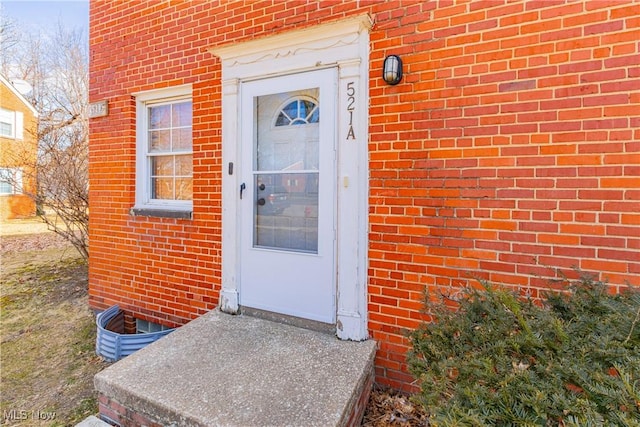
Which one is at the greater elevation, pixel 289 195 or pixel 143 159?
pixel 143 159

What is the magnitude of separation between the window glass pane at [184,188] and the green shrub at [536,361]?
3.03m

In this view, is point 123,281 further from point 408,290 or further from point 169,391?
point 408,290

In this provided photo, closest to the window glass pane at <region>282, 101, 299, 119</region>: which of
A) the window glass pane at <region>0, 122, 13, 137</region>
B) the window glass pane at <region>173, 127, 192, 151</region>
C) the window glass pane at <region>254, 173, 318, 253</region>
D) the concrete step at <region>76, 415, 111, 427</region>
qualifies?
the window glass pane at <region>254, 173, 318, 253</region>

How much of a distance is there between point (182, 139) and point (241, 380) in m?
2.85

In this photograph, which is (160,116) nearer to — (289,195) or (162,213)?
(162,213)

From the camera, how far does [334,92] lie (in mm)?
2908

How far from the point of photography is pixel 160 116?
4.20 meters

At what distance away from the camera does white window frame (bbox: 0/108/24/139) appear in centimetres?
1536

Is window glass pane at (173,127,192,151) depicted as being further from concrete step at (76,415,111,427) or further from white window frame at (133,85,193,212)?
concrete step at (76,415,111,427)

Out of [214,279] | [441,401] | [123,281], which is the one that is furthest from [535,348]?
[123,281]

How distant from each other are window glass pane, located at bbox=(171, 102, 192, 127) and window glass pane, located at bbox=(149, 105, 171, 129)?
107 millimetres

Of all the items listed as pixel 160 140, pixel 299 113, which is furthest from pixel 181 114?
pixel 299 113

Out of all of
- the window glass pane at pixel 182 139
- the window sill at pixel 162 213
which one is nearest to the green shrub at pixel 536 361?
the window sill at pixel 162 213

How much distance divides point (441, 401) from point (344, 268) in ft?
4.33
